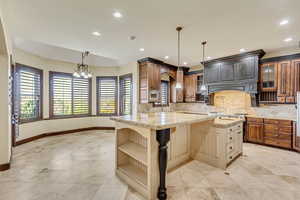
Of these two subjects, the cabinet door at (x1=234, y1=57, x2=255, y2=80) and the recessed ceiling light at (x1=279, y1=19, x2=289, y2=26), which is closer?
the recessed ceiling light at (x1=279, y1=19, x2=289, y2=26)

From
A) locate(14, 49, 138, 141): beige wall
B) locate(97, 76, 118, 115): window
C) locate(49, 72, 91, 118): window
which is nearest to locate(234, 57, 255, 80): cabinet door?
locate(14, 49, 138, 141): beige wall

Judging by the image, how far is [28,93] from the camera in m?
4.52

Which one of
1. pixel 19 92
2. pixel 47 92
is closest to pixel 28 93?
pixel 19 92

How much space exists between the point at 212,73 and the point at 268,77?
1.66 meters

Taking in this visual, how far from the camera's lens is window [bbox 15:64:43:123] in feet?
13.9

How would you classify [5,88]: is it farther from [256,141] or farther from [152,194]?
[256,141]

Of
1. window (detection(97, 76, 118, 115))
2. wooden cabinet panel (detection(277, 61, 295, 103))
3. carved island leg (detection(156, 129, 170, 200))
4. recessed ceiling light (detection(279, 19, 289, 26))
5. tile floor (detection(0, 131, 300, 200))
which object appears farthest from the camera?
window (detection(97, 76, 118, 115))

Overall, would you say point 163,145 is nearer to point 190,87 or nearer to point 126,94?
point 126,94

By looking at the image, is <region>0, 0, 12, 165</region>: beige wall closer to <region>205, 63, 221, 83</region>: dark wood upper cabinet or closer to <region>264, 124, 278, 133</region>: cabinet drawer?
<region>205, 63, 221, 83</region>: dark wood upper cabinet

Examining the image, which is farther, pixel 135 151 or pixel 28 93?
pixel 28 93

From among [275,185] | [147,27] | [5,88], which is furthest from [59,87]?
[275,185]

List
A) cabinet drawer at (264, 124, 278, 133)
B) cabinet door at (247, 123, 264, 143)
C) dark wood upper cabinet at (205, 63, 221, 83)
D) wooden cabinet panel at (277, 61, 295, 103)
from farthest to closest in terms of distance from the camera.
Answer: dark wood upper cabinet at (205, 63, 221, 83) → cabinet door at (247, 123, 264, 143) → cabinet drawer at (264, 124, 278, 133) → wooden cabinet panel at (277, 61, 295, 103)

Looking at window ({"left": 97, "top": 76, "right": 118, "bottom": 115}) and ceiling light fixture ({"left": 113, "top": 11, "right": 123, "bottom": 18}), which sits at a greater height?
ceiling light fixture ({"left": 113, "top": 11, "right": 123, "bottom": 18})

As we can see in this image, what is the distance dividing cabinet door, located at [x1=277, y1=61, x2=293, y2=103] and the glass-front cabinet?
0.11 m
